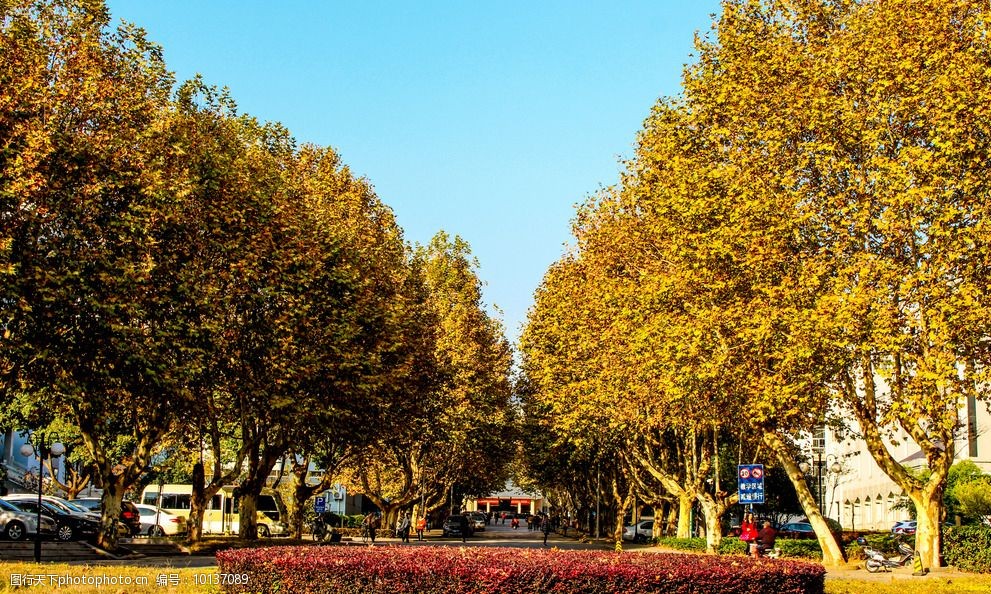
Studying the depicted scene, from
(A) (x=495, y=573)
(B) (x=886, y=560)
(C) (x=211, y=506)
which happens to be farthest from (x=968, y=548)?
(C) (x=211, y=506)

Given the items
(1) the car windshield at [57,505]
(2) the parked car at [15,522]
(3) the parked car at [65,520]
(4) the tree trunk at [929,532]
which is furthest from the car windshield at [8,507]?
(4) the tree trunk at [929,532]

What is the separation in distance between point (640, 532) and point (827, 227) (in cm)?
4230

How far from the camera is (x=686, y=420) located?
35.4 m

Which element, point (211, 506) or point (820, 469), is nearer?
point (820, 469)

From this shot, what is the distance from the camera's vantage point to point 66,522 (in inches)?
1531

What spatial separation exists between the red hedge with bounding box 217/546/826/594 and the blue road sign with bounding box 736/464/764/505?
12.1 meters

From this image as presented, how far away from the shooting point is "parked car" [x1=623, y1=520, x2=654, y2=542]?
60812 millimetres

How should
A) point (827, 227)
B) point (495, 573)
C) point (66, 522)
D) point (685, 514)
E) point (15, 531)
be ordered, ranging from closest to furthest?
point (495, 573)
point (827, 227)
point (15, 531)
point (66, 522)
point (685, 514)

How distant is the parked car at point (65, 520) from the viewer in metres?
38.3

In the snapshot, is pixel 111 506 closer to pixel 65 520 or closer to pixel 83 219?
pixel 65 520

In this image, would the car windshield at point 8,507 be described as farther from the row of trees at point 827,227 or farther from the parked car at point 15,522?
the row of trees at point 827,227

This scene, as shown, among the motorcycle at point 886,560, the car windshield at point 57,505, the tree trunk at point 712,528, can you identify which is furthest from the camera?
the car windshield at point 57,505

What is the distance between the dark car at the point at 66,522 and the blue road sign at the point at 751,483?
2330 centimetres

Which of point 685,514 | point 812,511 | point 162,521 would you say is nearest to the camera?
point 812,511
